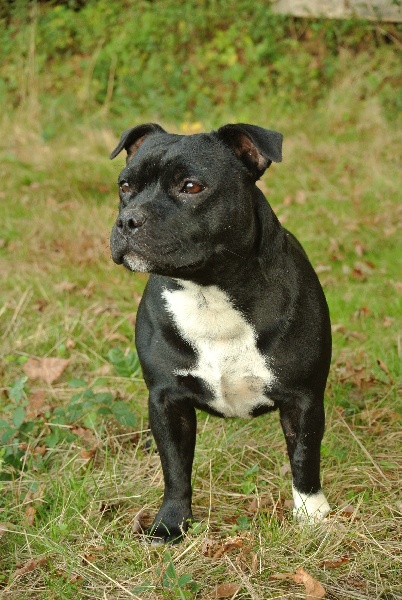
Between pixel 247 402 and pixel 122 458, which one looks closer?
pixel 247 402

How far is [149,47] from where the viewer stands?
11078 mm

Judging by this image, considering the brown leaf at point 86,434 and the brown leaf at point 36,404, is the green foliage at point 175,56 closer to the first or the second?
the brown leaf at point 36,404

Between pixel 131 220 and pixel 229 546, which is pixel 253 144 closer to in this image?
pixel 131 220

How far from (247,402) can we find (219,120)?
7236 millimetres

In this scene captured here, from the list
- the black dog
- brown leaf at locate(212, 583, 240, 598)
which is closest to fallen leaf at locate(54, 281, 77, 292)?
the black dog

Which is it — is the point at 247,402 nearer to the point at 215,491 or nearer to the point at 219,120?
the point at 215,491

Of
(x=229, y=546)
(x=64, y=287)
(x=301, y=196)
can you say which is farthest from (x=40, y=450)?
(x=301, y=196)

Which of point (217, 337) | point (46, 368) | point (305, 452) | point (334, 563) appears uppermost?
point (217, 337)

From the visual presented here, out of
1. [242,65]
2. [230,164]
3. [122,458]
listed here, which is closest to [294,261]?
[230,164]

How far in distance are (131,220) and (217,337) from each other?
55 cm

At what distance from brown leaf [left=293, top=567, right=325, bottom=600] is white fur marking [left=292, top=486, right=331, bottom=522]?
42 cm

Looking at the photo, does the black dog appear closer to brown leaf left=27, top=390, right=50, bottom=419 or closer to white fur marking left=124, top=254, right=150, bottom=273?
white fur marking left=124, top=254, right=150, bottom=273

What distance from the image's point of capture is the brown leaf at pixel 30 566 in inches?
121

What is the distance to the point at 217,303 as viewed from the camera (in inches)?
125
